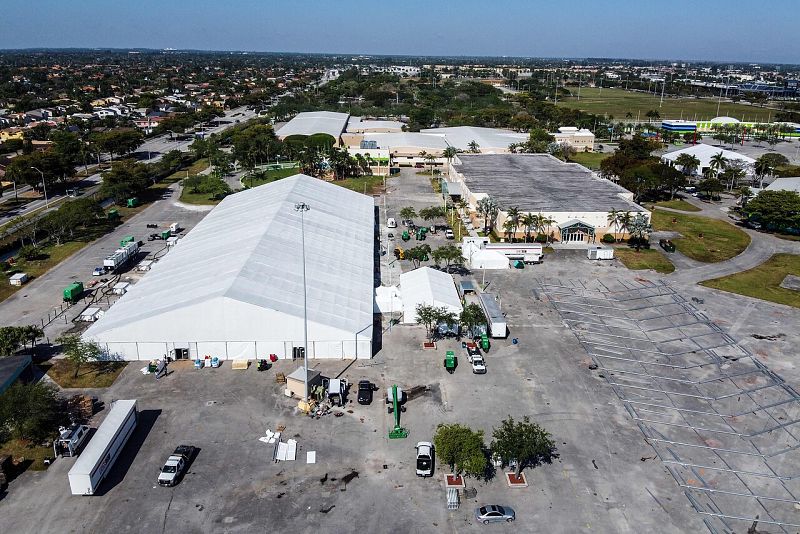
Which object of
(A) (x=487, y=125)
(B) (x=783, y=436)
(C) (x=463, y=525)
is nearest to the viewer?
(C) (x=463, y=525)

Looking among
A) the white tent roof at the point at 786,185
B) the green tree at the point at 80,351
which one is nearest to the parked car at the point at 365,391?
the green tree at the point at 80,351

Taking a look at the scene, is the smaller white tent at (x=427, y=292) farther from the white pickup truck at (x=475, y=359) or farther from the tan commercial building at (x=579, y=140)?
the tan commercial building at (x=579, y=140)

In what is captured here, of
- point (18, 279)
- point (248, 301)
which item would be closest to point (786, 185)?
point (248, 301)

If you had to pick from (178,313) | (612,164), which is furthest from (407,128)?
(178,313)

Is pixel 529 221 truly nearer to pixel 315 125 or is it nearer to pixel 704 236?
pixel 704 236

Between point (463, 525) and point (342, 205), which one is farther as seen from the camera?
point (342, 205)

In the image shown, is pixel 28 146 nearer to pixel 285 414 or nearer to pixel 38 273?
pixel 38 273

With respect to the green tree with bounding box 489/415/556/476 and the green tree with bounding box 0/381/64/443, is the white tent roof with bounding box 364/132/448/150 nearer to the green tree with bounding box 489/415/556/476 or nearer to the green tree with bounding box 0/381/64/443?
the green tree with bounding box 0/381/64/443

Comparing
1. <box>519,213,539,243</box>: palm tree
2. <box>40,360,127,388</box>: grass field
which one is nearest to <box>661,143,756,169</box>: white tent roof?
<box>519,213,539,243</box>: palm tree
